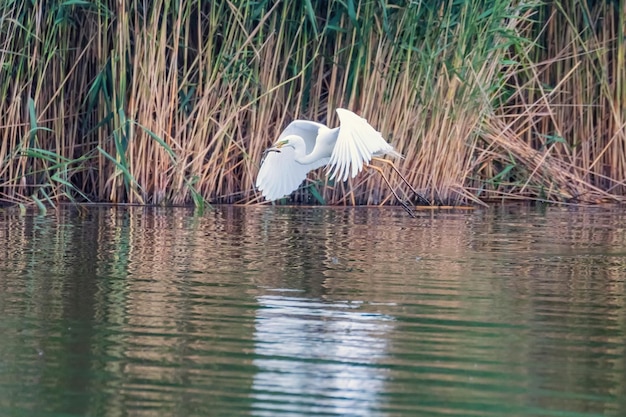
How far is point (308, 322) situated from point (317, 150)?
364 cm

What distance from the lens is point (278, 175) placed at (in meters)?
8.60

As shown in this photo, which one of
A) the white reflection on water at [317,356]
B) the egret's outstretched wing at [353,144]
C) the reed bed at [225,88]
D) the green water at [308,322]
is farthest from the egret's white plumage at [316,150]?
the white reflection on water at [317,356]

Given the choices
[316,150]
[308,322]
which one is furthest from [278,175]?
[308,322]

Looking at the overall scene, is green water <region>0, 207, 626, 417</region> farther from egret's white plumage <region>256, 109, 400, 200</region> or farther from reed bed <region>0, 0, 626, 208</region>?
reed bed <region>0, 0, 626, 208</region>

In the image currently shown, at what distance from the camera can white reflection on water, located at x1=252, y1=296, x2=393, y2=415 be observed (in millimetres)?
3242

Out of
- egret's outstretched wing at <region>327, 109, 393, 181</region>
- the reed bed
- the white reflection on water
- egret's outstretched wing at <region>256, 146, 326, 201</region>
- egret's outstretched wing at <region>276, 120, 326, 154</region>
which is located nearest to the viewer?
the white reflection on water

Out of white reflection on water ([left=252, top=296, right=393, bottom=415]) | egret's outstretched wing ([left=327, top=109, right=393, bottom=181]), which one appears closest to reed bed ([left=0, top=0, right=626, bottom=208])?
egret's outstretched wing ([left=327, top=109, right=393, bottom=181])

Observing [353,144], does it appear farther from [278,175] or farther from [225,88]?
[225,88]

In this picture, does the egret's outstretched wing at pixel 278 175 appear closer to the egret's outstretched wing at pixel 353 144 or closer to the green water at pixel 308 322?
the green water at pixel 308 322

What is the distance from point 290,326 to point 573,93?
24.0 feet

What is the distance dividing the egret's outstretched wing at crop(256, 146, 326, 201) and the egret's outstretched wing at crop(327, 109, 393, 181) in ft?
3.37

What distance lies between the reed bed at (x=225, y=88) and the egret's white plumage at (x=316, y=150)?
773 mm

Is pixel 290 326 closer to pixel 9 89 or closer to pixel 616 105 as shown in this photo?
pixel 9 89

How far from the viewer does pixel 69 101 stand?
32.3ft
